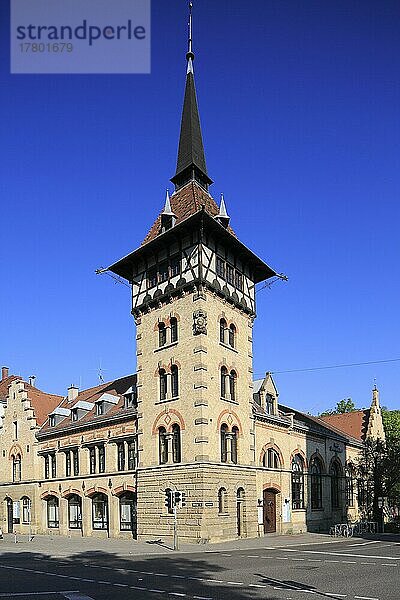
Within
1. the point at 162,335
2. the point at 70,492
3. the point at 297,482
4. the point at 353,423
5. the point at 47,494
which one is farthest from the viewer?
the point at 353,423

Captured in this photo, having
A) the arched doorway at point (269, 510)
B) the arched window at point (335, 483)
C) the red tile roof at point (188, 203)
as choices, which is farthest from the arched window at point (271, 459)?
the red tile roof at point (188, 203)

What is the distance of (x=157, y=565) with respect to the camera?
2430 cm

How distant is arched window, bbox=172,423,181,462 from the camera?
37.2 m

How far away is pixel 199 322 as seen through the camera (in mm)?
37031

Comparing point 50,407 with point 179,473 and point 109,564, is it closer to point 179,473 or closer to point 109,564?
point 179,473

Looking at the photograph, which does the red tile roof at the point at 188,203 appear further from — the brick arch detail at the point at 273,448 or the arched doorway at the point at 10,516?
the arched doorway at the point at 10,516

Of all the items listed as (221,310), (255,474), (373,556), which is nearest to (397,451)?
(255,474)

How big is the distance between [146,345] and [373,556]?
19.7 meters

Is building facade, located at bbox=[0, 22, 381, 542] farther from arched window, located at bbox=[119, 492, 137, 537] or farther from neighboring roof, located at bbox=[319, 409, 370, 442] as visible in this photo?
neighboring roof, located at bbox=[319, 409, 370, 442]

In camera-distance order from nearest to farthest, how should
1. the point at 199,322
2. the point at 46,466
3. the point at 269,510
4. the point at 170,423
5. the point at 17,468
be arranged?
the point at 199,322, the point at 170,423, the point at 269,510, the point at 46,466, the point at 17,468

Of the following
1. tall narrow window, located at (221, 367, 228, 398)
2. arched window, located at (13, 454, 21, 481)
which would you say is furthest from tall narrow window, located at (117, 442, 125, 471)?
arched window, located at (13, 454, 21, 481)

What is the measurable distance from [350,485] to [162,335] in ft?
83.4

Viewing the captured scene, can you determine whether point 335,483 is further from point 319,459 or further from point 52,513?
point 52,513

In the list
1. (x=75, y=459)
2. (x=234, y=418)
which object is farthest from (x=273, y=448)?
(x=75, y=459)
